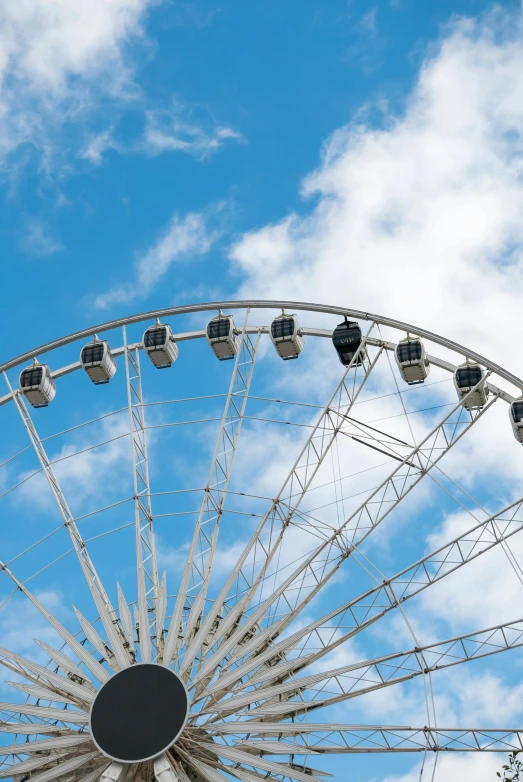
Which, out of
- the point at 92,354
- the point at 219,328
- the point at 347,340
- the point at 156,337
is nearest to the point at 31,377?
the point at 92,354

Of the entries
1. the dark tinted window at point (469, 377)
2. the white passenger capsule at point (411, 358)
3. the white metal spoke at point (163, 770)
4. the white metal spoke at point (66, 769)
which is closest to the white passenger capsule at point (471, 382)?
the dark tinted window at point (469, 377)

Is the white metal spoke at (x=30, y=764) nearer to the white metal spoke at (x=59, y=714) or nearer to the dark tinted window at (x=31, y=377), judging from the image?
the white metal spoke at (x=59, y=714)

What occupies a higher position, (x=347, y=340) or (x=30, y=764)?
(x=347, y=340)

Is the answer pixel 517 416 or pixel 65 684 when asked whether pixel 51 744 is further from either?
pixel 517 416

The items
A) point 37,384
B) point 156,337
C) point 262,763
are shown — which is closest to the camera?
point 262,763

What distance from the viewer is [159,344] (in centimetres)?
Answer: 4219

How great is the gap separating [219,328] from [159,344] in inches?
87.4

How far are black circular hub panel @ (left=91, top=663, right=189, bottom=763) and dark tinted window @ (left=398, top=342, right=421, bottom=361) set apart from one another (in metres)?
13.4

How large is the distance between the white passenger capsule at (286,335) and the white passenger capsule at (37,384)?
824 centimetres

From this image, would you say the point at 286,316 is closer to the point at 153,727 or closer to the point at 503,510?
the point at 503,510

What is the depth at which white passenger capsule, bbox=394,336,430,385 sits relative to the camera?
127 ft

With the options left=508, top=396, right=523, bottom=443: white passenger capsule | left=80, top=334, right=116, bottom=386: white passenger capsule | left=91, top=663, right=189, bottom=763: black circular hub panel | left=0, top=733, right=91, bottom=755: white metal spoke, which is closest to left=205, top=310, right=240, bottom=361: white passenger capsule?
left=80, top=334, right=116, bottom=386: white passenger capsule

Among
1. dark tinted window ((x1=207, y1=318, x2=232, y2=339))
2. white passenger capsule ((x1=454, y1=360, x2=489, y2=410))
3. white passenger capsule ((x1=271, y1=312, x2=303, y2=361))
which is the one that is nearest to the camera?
white passenger capsule ((x1=454, y1=360, x2=489, y2=410))

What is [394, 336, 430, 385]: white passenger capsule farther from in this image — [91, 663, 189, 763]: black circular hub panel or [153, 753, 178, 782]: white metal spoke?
[153, 753, 178, 782]: white metal spoke
